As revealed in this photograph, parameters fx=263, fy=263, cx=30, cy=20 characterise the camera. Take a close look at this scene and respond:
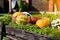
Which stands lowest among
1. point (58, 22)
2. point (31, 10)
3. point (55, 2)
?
point (31, 10)

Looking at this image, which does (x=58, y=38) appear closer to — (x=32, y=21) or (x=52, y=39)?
(x=52, y=39)

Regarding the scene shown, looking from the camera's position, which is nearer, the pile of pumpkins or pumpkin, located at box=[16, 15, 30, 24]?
the pile of pumpkins

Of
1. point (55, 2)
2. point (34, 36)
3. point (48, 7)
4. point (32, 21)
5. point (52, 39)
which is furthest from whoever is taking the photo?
point (48, 7)

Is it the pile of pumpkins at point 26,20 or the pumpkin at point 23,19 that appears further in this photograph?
the pumpkin at point 23,19

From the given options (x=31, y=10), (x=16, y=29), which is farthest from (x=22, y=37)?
(x=31, y=10)

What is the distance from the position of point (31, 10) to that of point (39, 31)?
19.8 meters

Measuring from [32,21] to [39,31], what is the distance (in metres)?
1.22

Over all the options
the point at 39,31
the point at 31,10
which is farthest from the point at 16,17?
the point at 31,10

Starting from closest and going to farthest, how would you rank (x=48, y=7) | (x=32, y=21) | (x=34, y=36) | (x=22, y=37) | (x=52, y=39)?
1. (x=52, y=39)
2. (x=34, y=36)
3. (x=22, y=37)
4. (x=32, y=21)
5. (x=48, y=7)

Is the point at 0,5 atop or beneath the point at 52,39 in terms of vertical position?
beneath

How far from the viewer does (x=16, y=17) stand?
24.2 ft

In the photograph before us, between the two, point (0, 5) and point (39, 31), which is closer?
point (39, 31)

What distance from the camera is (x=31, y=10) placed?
2577cm

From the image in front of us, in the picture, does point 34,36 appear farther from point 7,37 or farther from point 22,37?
point 7,37
